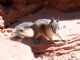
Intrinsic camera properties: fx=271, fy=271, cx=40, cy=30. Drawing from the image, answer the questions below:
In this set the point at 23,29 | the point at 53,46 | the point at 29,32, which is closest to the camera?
the point at 53,46

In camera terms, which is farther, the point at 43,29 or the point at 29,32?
the point at 29,32

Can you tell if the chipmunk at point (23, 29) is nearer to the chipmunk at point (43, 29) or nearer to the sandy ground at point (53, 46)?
the chipmunk at point (43, 29)

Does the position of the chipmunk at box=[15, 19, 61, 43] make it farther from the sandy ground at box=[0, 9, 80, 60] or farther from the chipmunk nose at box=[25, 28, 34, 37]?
the sandy ground at box=[0, 9, 80, 60]

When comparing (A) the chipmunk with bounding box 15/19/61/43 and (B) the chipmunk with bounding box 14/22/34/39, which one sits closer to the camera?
(A) the chipmunk with bounding box 15/19/61/43

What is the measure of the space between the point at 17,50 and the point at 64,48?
139 centimetres

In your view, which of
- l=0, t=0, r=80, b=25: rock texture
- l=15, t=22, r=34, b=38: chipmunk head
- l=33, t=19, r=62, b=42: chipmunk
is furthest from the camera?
l=0, t=0, r=80, b=25: rock texture

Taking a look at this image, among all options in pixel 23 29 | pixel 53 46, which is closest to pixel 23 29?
pixel 23 29

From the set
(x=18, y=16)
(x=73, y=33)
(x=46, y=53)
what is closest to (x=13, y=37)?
(x=46, y=53)

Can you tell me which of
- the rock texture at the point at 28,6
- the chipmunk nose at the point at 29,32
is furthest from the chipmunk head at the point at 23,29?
the rock texture at the point at 28,6

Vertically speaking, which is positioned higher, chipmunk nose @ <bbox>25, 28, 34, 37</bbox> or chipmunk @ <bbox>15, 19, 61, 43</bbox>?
chipmunk @ <bbox>15, 19, 61, 43</bbox>

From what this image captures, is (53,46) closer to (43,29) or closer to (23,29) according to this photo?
(43,29)

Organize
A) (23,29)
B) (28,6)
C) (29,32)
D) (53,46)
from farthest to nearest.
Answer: (28,6)
(29,32)
(23,29)
(53,46)

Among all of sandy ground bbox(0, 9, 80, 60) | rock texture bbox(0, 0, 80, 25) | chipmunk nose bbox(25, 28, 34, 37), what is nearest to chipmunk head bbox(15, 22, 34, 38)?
chipmunk nose bbox(25, 28, 34, 37)

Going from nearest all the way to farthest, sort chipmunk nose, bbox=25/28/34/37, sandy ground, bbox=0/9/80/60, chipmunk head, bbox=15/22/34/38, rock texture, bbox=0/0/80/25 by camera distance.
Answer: sandy ground, bbox=0/9/80/60 < chipmunk head, bbox=15/22/34/38 < chipmunk nose, bbox=25/28/34/37 < rock texture, bbox=0/0/80/25
